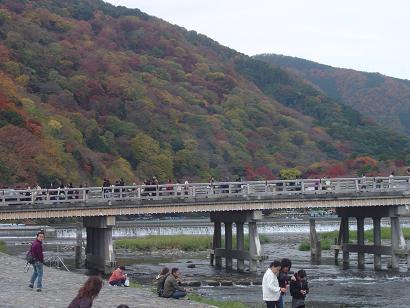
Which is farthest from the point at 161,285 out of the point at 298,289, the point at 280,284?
the point at 298,289

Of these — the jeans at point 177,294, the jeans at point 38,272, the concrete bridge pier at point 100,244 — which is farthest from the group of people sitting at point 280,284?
the concrete bridge pier at point 100,244

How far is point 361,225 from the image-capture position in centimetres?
4862

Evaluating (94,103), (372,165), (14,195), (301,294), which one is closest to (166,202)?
(14,195)

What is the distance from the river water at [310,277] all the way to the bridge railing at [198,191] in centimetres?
406

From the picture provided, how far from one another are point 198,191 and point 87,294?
29616 mm

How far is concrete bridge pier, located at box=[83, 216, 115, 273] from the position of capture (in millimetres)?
39969

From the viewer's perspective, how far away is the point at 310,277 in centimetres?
4097

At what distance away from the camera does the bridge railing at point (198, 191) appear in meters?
40.4

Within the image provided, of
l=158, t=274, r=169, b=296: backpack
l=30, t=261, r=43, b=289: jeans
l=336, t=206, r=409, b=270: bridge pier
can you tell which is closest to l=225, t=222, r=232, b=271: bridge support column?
l=336, t=206, r=409, b=270: bridge pier

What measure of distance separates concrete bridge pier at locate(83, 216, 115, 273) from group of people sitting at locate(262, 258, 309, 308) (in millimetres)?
20826

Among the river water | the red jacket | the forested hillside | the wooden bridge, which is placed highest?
the forested hillside

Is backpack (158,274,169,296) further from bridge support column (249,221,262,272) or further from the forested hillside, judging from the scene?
the forested hillside

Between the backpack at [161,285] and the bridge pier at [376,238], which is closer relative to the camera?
the backpack at [161,285]

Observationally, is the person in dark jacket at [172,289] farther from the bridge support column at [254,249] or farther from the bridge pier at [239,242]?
the bridge support column at [254,249]
